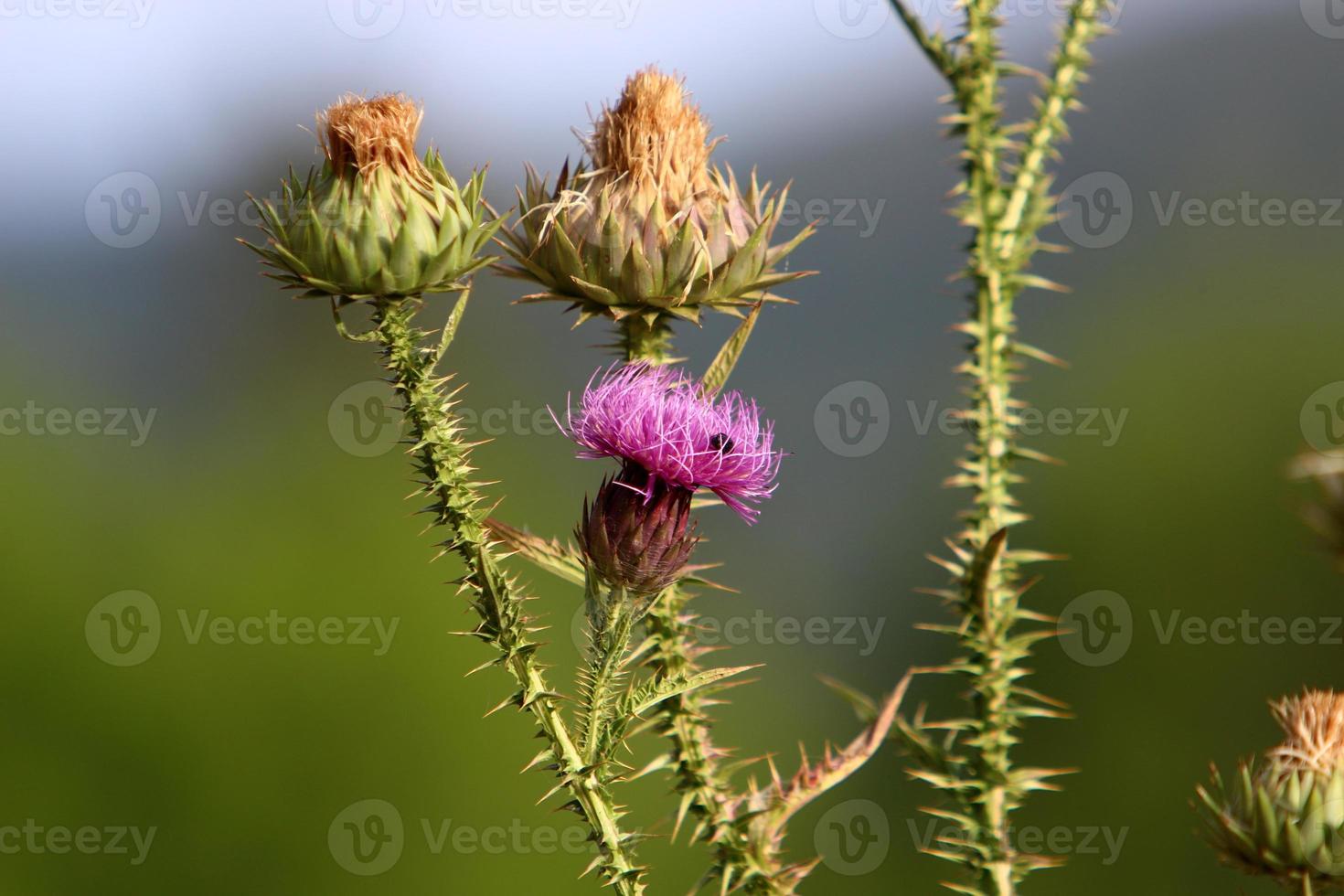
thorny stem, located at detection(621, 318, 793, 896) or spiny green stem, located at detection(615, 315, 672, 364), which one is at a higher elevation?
spiny green stem, located at detection(615, 315, 672, 364)

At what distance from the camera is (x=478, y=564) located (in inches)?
102

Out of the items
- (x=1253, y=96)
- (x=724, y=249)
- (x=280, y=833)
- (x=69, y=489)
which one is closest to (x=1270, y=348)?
(x=1253, y=96)

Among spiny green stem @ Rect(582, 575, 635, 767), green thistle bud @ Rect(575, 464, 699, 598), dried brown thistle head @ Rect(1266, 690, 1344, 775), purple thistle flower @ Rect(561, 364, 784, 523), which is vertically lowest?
dried brown thistle head @ Rect(1266, 690, 1344, 775)

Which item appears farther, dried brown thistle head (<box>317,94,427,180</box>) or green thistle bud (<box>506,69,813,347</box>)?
green thistle bud (<box>506,69,813,347</box>)

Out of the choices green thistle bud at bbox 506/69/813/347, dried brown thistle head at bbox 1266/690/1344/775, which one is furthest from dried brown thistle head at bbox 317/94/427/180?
dried brown thistle head at bbox 1266/690/1344/775

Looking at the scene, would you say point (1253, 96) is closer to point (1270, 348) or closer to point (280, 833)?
point (1270, 348)

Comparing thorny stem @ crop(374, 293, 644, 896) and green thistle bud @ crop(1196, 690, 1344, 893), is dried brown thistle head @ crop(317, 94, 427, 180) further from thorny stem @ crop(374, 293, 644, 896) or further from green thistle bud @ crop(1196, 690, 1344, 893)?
green thistle bud @ crop(1196, 690, 1344, 893)

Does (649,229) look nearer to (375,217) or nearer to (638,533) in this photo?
(375,217)

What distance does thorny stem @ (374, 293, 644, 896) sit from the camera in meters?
2.45

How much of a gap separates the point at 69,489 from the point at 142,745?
324 inches

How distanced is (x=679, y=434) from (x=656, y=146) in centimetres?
96

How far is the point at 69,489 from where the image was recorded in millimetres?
28047

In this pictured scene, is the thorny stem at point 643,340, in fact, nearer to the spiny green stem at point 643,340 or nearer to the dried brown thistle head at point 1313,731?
the spiny green stem at point 643,340

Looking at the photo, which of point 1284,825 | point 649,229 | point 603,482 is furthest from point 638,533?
point 1284,825
